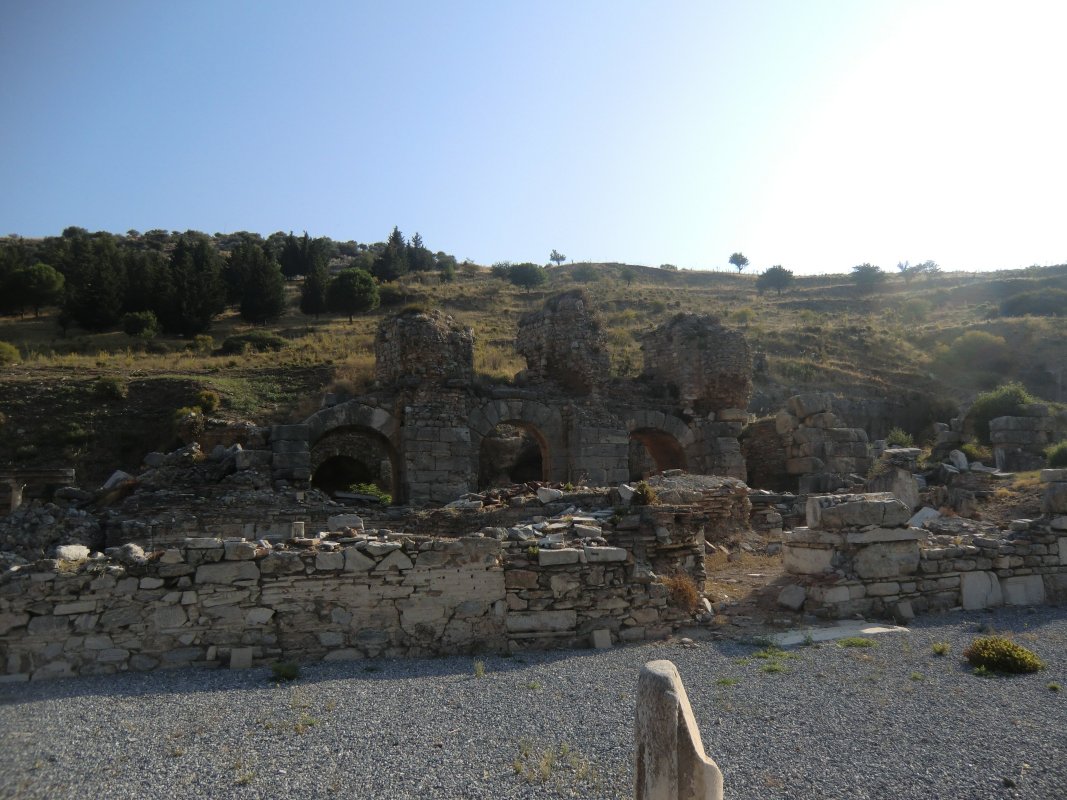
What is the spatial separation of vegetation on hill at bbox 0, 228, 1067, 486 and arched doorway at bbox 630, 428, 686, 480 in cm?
526

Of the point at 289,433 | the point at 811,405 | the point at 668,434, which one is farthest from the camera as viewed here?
the point at 668,434

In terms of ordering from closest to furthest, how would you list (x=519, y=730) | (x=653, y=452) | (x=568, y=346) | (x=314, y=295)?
1. (x=519, y=730)
2. (x=568, y=346)
3. (x=653, y=452)
4. (x=314, y=295)

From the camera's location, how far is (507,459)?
958 inches

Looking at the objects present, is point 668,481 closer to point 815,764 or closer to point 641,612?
point 641,612

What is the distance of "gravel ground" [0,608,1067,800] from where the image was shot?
4582mm

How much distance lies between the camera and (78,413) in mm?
27000

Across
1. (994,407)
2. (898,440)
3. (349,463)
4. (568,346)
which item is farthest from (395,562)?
(898,440)

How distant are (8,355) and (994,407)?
37.5 m

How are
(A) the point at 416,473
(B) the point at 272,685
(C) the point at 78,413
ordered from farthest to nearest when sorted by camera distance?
(C) the point at 78,413 → (A) the point at 416,473 → (B) the point at 272,685

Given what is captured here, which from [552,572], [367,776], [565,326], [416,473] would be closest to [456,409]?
[416,473]

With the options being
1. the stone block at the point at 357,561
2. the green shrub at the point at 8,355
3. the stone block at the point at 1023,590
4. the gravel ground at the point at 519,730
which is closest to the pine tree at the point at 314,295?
the green shrub at the point at 8,355

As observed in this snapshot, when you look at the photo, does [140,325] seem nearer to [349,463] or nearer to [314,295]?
[314,295]

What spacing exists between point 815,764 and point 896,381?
1430 inches

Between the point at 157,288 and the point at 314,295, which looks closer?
the point at 157,288
